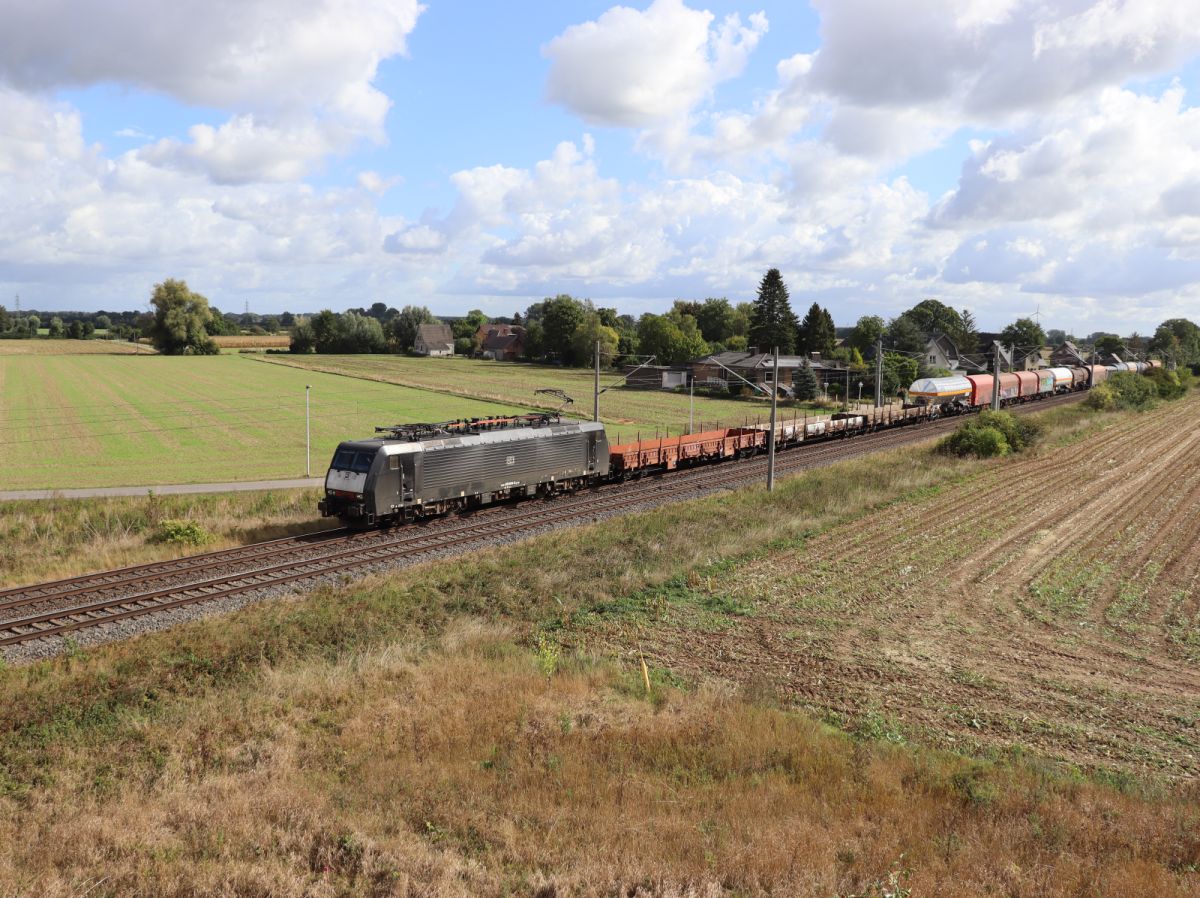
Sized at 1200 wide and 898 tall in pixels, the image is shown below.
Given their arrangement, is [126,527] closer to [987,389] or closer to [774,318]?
[987,389]

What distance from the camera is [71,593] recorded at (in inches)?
885

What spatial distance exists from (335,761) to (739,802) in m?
6.51

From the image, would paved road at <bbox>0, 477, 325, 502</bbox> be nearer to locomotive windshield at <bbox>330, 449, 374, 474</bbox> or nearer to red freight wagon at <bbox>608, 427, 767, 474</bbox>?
locomotive windshield at <bbox>330, 449, 374, 474</bbox>

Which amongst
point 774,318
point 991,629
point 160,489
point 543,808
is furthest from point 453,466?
point 774,318

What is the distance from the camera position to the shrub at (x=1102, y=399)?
76.9 metres

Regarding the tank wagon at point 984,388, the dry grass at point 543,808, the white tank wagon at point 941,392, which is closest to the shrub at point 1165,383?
the tank wagon at point 984,388

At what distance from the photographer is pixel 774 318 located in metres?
115

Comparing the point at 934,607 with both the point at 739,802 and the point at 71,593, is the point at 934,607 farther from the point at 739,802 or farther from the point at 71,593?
the point at 71,593

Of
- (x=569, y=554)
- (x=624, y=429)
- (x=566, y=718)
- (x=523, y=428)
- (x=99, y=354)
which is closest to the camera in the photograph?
(x=566, y=718)

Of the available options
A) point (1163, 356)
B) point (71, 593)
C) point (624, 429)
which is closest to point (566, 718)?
point (71, 593)

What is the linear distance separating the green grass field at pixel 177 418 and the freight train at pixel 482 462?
1348 centimetres

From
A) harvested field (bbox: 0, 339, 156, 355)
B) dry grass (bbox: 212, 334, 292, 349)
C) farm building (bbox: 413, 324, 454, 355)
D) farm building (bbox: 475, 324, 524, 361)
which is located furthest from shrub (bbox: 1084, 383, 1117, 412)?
harvested field (bbox: 0, 339, 156, 355)

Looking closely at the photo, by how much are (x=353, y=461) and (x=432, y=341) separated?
141716mm

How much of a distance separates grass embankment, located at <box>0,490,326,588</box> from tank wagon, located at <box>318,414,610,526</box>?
407 centimetres
